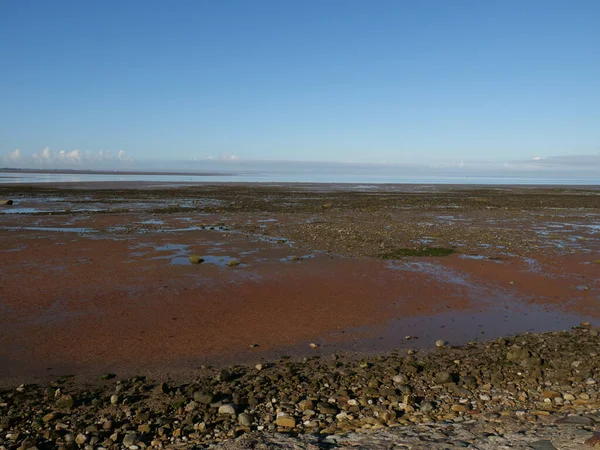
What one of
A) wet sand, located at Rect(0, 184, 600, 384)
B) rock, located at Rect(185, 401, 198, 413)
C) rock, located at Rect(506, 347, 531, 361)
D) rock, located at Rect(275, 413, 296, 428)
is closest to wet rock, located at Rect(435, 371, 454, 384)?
rock, located at Rect(506, 347, 531, 361)

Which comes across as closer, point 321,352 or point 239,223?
point 321,352

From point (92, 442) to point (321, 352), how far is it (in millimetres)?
4329

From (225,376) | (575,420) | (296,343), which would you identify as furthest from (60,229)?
(575,420)

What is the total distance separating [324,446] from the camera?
5328mm

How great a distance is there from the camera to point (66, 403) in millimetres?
6449

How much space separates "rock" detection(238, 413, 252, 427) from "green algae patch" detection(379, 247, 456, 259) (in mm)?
12609

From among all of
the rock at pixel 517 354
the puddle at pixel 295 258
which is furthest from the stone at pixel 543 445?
the puddle at pixel 295 258

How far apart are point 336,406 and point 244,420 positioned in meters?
1.26

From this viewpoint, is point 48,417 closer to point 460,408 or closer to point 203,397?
point 203,397

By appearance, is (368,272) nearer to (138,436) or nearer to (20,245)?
(138,436)

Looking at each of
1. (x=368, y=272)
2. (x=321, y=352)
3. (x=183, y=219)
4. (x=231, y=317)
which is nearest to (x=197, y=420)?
(x=321, y=352)

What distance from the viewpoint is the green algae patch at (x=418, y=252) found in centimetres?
1845

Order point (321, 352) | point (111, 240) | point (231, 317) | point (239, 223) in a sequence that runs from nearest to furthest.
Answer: point (321, 352) < point (231, 317) < point (111, 240) < point (239, 223)

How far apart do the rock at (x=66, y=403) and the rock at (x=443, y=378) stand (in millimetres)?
5164
